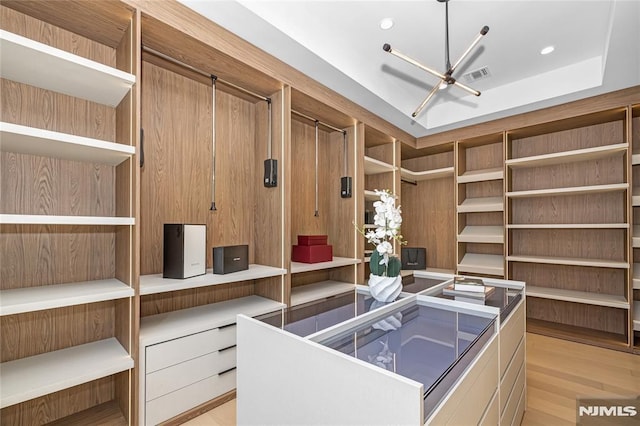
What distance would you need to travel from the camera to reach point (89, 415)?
5.66 ft

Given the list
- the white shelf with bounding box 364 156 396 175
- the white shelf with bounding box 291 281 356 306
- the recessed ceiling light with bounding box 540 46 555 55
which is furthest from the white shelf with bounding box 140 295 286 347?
the recessed ceiling light with bounding box 540 46 555 55

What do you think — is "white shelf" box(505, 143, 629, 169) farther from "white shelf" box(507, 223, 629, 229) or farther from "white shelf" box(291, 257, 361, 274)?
"white shelf" box(291, 257, 361, 274)

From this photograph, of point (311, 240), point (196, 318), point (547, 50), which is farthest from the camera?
point (547, 50)

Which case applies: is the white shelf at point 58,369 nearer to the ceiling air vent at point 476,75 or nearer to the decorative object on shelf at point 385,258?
the decorative object on shelf at point 385,258

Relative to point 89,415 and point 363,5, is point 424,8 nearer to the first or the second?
point 363,5

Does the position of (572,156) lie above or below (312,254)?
above

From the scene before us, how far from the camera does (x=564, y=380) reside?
233cm

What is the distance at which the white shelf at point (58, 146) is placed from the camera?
1.33m

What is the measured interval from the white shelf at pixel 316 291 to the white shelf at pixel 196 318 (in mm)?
276

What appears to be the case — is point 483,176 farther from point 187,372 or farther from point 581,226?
point 187,372

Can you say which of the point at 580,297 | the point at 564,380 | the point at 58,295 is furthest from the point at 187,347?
the point at 580,297

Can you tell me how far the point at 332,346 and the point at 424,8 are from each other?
2.63 meters

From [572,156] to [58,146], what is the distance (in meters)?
4.37

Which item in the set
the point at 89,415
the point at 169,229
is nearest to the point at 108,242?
the point at 169,229
